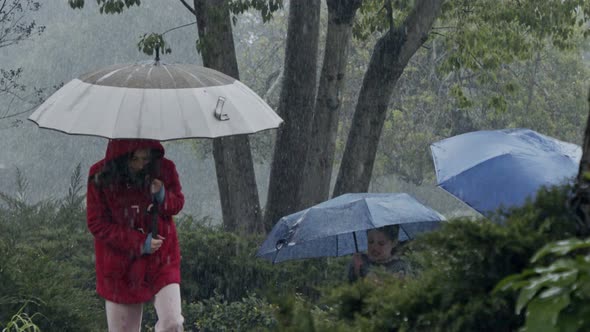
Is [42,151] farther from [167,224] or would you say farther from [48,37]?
[167,224]

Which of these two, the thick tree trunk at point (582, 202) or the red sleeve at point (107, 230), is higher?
the thick tree trunk at point (582, 202)

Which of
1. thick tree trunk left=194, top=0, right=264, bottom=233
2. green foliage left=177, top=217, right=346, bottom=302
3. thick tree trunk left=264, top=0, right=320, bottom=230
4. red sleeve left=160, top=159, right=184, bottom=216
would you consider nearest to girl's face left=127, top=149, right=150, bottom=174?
red sleeve left=160, top=159, right=184, bottom=216

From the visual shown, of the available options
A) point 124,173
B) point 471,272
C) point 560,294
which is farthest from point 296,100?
point 560,294

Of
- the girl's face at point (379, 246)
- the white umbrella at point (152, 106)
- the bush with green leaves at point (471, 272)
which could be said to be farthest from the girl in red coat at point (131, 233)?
the bush with green leaves at point (471, 272)

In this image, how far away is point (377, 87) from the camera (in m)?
12.2

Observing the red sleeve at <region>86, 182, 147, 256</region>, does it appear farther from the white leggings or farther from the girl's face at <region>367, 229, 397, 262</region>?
the girl's face at <region>367, 229, 397, 262</region>

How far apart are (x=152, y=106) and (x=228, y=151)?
19.4 ft

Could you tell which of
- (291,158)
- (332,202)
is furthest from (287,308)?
(291,158)

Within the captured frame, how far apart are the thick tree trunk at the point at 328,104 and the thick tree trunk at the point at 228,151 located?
70 cm

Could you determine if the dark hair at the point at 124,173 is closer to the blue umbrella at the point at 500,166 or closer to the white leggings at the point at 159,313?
the white leggings at the point at 159,313

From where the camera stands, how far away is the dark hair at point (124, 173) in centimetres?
596

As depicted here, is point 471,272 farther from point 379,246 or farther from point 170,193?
point 379,246

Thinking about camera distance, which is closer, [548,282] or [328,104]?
[548,282]

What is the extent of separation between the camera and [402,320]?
329 centimetres
